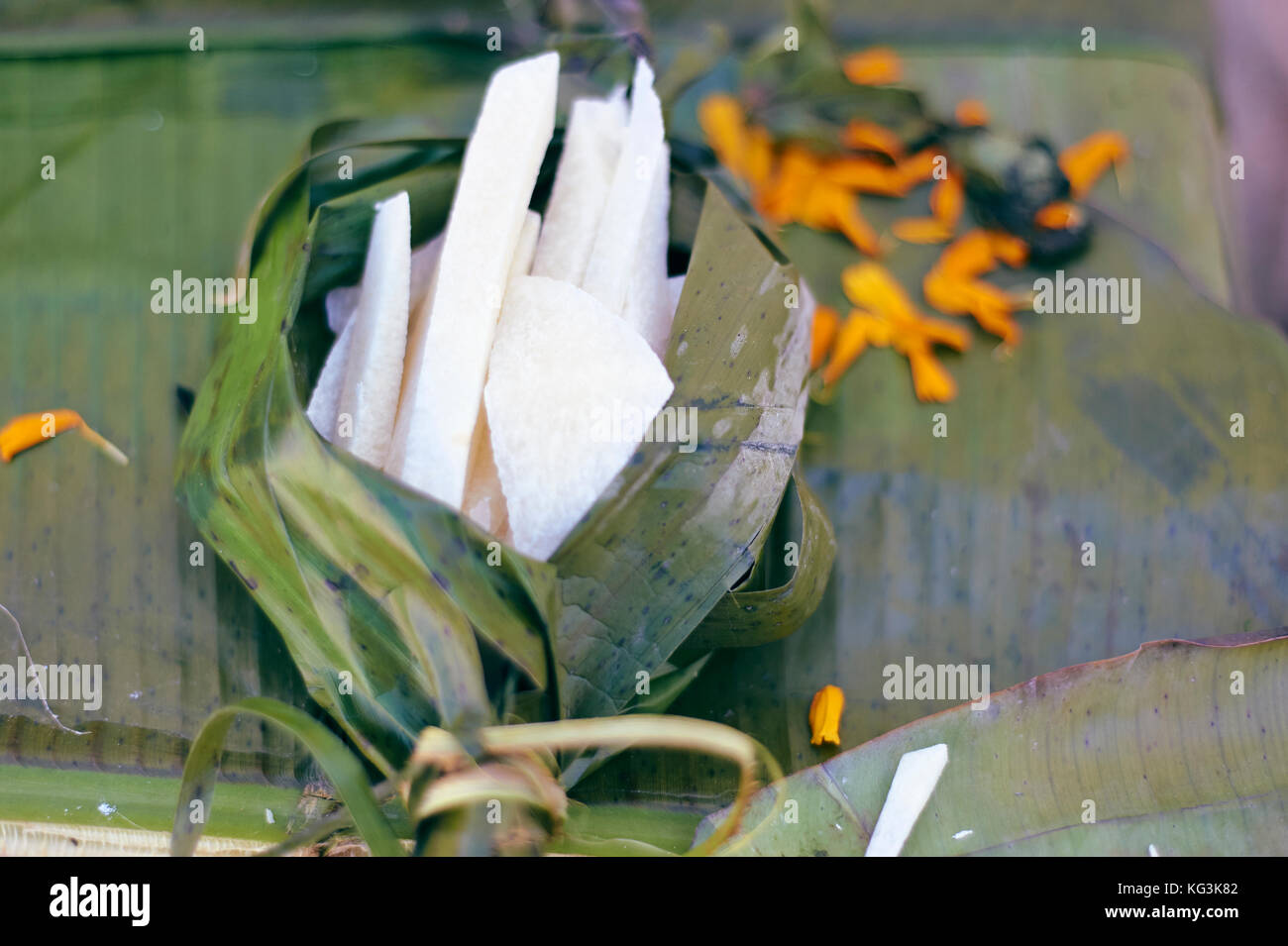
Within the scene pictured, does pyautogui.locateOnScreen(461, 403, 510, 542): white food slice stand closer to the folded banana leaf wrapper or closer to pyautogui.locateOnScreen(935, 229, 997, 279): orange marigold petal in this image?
the folded banana leaf wrapper

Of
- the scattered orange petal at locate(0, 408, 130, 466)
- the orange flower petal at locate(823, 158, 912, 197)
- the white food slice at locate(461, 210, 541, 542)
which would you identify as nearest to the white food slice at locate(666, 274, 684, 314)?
the white food slice at locate(461, 210, 541, 542)

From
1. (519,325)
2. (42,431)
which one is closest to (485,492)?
(519,325)

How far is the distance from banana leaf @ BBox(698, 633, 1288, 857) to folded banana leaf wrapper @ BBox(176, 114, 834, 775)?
0.15 metres

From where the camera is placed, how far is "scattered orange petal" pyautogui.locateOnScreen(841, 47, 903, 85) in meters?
0.91

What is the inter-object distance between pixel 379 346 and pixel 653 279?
217mm

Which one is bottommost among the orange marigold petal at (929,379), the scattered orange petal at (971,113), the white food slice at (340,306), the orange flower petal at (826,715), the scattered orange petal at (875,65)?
the orange flower petal at (826,715)

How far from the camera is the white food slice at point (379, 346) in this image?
69cm

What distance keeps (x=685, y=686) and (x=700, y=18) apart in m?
0.66

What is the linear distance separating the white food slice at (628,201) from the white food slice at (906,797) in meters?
0.43

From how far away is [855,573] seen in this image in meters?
0.80

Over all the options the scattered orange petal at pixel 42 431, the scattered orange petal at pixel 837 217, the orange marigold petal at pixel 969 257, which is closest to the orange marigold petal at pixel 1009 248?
the orange marigold petal at pixel 969 257

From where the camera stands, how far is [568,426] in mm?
656

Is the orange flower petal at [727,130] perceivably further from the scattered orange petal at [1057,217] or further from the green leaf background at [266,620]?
the scattered orange petal at [1057,217]

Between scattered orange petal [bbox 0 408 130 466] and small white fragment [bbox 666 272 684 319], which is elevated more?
small white fragment [bbox 666 272 684 319]
